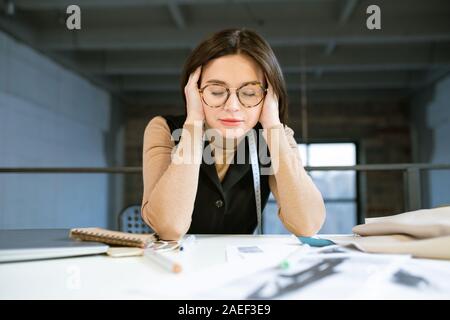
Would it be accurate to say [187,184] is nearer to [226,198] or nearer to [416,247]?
[226,198]

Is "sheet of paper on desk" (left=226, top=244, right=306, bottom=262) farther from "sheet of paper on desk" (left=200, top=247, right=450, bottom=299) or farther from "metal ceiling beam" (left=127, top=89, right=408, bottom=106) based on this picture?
"metal ceiling beam" (left=127, top=89, right=408, bottom=106)

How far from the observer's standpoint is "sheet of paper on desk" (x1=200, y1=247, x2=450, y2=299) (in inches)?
15.4

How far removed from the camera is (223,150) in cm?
104

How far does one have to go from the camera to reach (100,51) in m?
4.66

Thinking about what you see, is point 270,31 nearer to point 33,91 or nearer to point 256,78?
point 33,91

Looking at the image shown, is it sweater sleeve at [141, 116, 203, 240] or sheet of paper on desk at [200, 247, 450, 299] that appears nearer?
sheet of paper on desk at [200, 247, 450, 299]

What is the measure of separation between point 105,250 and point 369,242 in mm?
434

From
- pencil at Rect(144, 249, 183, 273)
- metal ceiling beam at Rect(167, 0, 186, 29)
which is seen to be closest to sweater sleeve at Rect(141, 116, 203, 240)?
pencil at Rect(144, 249, 183, 273)

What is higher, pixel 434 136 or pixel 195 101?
pixel 434 136

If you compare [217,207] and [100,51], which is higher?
[100,51]

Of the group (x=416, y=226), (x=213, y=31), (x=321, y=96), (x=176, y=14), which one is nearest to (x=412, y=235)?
(x=416, y=226)

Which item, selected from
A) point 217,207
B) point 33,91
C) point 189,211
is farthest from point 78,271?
point 33,91

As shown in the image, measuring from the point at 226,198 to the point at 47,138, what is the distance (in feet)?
12.7

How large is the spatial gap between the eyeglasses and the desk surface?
0.39 metres
